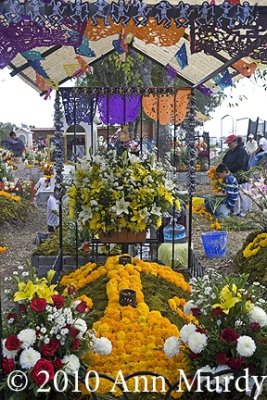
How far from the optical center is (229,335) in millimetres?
2697

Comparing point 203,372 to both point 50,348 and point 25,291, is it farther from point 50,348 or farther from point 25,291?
point 25,291

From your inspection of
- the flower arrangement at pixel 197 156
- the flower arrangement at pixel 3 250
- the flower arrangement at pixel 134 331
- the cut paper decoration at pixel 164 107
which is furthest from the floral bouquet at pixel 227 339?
the flower arrangement at pixel 197 156

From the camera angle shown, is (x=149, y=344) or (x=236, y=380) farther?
(x=149, y=344)

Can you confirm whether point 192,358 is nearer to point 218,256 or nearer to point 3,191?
point 218,256

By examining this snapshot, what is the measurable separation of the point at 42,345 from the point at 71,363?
0.53ft

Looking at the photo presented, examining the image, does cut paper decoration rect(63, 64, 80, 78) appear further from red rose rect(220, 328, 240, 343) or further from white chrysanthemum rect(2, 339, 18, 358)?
red rose rect(220, 328, 240, 343)

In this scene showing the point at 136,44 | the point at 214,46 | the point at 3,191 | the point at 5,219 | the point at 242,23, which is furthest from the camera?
the point at 3,191

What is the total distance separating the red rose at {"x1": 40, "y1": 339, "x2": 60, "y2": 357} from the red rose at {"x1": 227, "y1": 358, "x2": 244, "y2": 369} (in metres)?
0.83

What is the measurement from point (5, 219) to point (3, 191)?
1.18 metres

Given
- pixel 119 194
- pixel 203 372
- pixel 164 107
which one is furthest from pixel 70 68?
pixel 203 372

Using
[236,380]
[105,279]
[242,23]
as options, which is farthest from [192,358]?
[242,23]

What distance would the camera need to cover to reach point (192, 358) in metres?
2.82

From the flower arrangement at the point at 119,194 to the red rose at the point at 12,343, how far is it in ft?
7.45

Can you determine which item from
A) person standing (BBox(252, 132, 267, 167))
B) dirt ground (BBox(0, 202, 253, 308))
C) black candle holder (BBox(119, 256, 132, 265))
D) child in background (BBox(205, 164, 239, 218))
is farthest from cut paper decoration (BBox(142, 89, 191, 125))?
person standing (BBox(252, 132, 267, 167))
